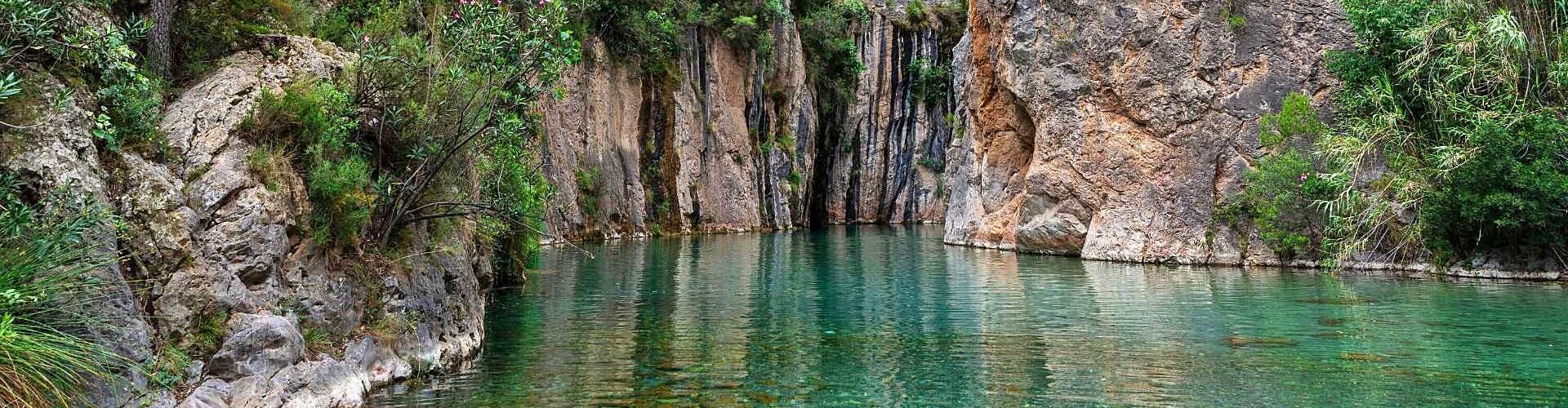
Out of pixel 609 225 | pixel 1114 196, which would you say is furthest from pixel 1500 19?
pixel 609 225

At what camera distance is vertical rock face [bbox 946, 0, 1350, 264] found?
89.1 feet

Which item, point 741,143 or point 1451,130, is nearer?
point 1451,130

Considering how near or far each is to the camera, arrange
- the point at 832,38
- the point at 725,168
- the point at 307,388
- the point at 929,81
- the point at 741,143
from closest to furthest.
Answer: the point at 307,388
the point at 725,168
the point at 741,143
the point at 832,38
the point at 929,81

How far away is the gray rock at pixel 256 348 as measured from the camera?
7.84 m

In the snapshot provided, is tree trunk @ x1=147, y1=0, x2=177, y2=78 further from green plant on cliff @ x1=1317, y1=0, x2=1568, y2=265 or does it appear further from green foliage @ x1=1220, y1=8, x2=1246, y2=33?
green foliage @ x1=1220, y1=8, x2=1246, y2=33

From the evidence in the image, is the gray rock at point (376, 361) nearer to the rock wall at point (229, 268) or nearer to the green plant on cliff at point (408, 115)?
the rock wall at point (229, 268)

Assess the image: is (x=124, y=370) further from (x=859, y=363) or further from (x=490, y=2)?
(x=859, y=363)

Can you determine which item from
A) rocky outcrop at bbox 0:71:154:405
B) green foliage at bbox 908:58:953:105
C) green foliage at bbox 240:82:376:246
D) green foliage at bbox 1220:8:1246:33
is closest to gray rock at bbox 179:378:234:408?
rocky outcrop at bbox 0:71:154:405

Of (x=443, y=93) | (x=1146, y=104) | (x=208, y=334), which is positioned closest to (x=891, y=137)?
(x=1146, y=104)

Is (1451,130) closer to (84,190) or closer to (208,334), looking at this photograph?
(208,334)

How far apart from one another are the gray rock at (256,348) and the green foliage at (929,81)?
60.4 metres

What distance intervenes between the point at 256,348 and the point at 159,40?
3.05 metres

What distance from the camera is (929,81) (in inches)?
2670

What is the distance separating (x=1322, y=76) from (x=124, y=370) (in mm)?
26787
